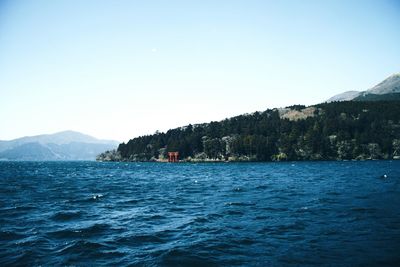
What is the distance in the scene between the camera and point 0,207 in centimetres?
3284

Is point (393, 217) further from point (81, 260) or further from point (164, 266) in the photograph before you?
point (81, 260)

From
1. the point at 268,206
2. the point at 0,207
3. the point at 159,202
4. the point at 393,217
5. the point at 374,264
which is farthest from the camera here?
the point at 159,202

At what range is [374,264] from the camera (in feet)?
47.5

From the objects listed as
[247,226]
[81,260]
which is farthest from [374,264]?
[81,260]

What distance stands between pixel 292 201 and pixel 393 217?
1090 cm

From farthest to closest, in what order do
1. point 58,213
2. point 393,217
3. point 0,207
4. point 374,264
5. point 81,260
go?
point 0,207, point 58,213, point 393,217, point 81,260, point 374,264

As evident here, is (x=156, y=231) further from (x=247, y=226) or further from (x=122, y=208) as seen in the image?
(x=122, y=208)

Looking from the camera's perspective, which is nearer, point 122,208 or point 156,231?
point 156,231

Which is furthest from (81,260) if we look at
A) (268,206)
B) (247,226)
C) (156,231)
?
Result: (268,206)

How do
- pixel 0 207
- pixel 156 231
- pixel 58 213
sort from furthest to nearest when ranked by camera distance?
pixel 0 207 → pixel 58 213 → pixel 156 231

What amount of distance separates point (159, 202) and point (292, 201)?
15953 mm

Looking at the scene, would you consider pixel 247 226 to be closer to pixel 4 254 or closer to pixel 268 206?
pixel 268 206

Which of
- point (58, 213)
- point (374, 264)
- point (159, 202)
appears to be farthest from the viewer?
point (159, 202)

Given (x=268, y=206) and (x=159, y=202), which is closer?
(x=268, y=206)
